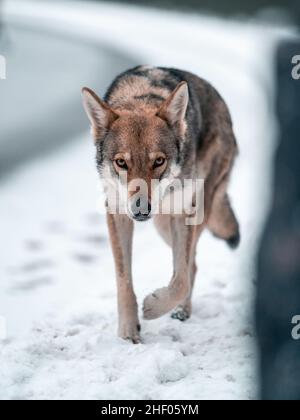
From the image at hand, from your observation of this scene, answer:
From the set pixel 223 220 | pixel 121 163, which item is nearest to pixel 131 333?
pixel 121 163

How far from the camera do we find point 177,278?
4.41 m

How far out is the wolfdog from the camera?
13.5 feet

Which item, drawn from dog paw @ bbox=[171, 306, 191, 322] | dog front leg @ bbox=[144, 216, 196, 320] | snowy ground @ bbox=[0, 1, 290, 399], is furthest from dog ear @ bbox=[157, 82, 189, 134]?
dog paw @ bbox=[171, 306, 191, 322]

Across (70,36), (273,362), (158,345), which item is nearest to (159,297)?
(158,345)

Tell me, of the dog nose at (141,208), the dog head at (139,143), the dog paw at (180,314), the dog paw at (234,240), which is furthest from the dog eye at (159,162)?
the dog paw at (234,240)

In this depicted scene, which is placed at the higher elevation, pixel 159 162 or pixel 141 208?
pixel 159 162

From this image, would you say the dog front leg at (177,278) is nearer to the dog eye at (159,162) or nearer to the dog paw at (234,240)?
the dog eye at (159,162)

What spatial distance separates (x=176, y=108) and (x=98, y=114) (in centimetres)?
43

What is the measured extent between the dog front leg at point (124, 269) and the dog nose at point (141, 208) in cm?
51

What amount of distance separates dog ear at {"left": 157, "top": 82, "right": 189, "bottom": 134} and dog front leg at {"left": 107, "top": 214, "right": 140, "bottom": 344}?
0.60 m

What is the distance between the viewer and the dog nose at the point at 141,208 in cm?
392

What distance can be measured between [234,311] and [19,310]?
1.60m

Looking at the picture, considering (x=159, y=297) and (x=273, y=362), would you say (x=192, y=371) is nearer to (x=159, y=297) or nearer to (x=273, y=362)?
(x=159, y=297)

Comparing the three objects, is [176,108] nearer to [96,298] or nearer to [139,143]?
[139,143]
